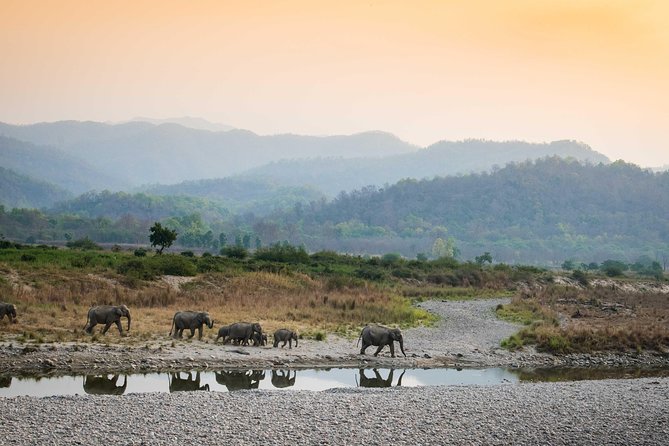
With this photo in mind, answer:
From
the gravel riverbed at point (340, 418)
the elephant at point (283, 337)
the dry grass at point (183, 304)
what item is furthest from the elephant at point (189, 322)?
the gravel riverbed at point (340, 418)

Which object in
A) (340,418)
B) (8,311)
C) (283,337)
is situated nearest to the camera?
(340,418)

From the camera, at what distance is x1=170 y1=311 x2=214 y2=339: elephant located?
32281 mm

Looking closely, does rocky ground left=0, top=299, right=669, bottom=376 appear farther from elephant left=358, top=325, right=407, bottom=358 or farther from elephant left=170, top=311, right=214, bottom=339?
elephant left=170, top=311, right=214, bottom=339

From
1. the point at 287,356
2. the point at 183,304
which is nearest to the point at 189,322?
the point at 287,356

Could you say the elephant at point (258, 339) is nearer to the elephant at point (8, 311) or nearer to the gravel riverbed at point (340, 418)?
the gravel riverbed at point (340, 418)

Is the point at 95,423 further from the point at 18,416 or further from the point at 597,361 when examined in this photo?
the point at 597,361

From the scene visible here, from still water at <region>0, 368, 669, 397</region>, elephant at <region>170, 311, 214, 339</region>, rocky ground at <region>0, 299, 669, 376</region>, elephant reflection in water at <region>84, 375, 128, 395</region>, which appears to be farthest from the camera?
elephant at <region>170, 311, 214, 339</region>

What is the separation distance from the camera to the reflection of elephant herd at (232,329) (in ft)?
104

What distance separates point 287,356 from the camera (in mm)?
30656

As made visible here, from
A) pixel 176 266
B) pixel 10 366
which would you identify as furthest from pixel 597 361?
pixel 176 266

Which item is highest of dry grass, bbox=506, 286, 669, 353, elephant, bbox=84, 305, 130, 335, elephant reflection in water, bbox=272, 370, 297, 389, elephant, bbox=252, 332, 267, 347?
elephant, bbox=84, 305, 130, 335

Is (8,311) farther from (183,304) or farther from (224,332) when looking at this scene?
(183,304)

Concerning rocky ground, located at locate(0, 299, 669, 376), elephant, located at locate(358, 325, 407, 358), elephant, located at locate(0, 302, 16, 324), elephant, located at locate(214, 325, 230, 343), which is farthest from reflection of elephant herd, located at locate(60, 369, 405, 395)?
elephant, located at locate(0, 302, 16, 324)

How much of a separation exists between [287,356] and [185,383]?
5.85 m
